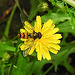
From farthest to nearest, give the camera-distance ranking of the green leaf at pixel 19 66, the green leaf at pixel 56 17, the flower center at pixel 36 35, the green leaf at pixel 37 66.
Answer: the green leaf at pixel 37 66
the green leaf at pixel 19 66
the green leaf at pixel 56 17
the flower center at pixel 36 35

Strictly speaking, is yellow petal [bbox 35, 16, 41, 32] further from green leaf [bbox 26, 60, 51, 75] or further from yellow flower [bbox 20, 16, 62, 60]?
green leaf [bbox 26, 60, 51, 75]

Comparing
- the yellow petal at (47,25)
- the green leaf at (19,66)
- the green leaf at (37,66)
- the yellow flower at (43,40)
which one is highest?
the yellow petal at (47,25)

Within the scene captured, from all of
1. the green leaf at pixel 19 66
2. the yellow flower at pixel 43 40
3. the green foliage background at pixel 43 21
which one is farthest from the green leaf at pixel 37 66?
the yellow flower at pixel 43 40

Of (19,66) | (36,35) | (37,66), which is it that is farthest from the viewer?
(37,66)

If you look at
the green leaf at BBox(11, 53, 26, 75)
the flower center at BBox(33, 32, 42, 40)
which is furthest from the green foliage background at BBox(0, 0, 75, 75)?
the flower center at BBox(33, 32, 42, 40)

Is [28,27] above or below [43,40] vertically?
above

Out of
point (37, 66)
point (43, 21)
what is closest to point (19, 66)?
point (37, 66)

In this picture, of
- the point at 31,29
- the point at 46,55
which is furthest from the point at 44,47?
the point at 31,29

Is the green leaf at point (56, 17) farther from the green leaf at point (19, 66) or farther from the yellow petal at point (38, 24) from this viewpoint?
the green leaf at point (19, 66)

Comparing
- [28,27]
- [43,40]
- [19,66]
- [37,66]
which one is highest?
[28,27]

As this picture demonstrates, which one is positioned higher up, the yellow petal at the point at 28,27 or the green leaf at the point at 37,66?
the yellow petal at the point at 28,27

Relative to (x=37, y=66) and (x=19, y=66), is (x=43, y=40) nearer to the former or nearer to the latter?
(x=19, y=66)

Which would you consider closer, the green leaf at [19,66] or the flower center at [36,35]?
the flower center at [36,35]

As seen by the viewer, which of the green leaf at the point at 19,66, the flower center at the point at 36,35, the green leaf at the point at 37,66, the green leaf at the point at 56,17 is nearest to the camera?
the flower center at the point at 36,35
